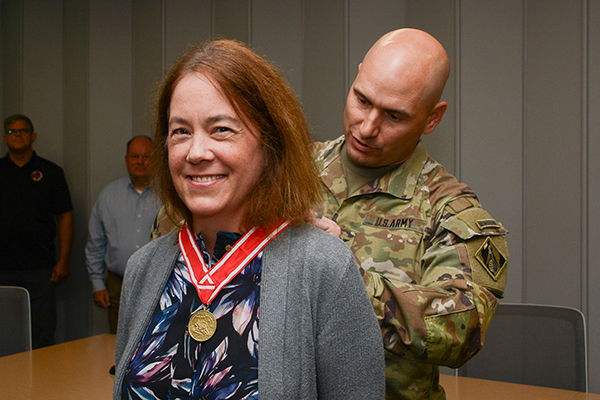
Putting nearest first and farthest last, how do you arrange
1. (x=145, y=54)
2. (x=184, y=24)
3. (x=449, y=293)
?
1. (x=449, y=293)
2. (x=184, y=24)
3. (x=145, y=54)

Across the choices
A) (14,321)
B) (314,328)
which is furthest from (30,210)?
(314,328)

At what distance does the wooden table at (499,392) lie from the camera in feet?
5.48

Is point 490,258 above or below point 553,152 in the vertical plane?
below

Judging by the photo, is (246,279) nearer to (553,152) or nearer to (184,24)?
(553,152)

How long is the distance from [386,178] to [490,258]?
346 millimetres

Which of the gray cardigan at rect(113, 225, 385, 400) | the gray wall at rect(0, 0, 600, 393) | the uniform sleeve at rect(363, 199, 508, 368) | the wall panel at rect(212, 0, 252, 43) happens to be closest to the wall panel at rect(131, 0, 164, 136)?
the gray wall at rect(0, 0, 600, 393)

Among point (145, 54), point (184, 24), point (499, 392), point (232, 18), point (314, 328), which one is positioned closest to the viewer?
point (314, 328)

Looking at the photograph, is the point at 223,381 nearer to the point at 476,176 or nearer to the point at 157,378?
the point at 157,378

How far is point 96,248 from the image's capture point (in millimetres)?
4016

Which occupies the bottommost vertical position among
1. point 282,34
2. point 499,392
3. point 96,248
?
point 499,392

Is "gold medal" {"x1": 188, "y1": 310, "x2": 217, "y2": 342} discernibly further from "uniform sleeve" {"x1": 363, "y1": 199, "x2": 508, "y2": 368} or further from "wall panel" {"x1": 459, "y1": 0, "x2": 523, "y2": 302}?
"wall panel" {"x1": 459, "y1": 0, "x2": 523, "y2": 302}

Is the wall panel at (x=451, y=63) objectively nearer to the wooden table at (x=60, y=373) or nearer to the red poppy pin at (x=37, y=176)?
the wooden table at (x=60, y=373)

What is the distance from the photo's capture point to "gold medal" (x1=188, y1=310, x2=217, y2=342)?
0.86 m

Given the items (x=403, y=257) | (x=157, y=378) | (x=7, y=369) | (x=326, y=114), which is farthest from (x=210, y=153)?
(x=326, y=114)
